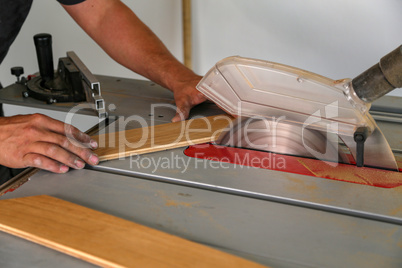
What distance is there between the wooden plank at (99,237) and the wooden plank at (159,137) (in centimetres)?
27

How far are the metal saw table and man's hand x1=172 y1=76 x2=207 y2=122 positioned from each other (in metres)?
0.22

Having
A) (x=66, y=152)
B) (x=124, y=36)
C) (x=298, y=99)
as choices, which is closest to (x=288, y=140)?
(x=298, y=99)

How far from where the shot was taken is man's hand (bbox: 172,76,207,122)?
57.1 inches

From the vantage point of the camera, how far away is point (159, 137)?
130 cm

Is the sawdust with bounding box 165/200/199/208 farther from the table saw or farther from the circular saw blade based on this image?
the circular saw blade

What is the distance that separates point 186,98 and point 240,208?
0.61 meters

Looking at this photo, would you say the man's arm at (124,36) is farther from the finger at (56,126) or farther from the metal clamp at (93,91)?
the finger at (56,126)

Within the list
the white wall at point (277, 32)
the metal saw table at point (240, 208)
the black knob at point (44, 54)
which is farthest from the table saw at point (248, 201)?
the white wall at point (277, 32)

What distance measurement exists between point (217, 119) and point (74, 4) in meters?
0.76

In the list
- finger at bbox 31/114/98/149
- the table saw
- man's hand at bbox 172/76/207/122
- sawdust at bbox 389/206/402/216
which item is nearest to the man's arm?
man's hand at bbox 172/76/207/122

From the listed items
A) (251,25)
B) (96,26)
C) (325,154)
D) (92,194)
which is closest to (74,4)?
(96,26)

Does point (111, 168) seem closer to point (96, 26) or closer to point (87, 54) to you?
point (96, 26)

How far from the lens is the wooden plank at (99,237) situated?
2.63 ft

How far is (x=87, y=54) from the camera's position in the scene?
109 inches
